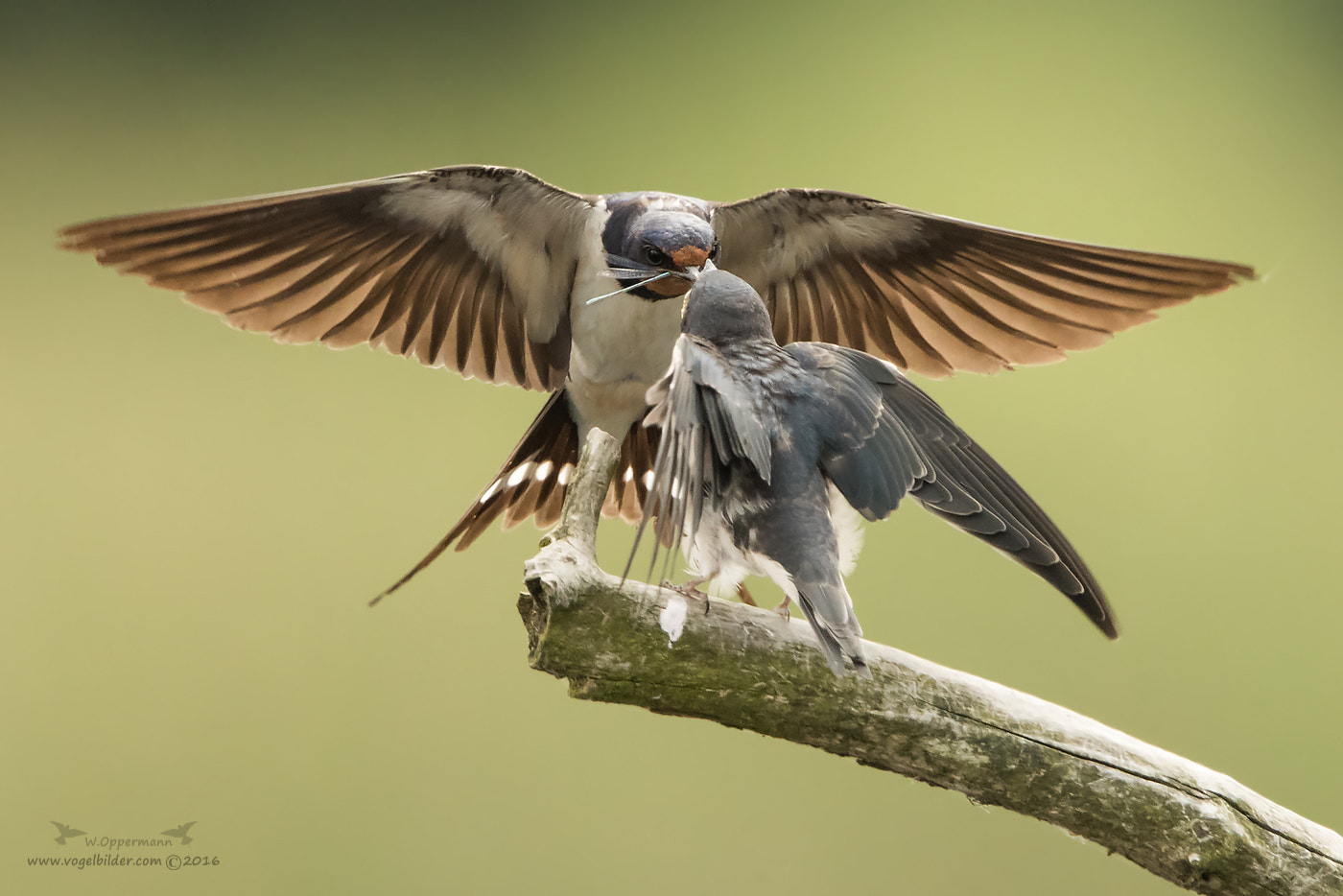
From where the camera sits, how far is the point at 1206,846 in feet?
3.71

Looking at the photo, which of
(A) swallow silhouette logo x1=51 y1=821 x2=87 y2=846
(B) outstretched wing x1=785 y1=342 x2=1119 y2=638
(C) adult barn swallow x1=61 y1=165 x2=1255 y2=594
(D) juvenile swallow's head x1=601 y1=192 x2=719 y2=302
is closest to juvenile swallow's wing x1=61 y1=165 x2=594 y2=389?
(C) adult barn swallow x1=61 y1=165 x2=1255 y2=594

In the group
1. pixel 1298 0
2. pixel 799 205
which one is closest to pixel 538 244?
pixel 799 205

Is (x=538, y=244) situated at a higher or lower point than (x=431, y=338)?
higher

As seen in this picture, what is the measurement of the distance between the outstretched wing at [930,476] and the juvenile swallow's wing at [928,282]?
0.51 m

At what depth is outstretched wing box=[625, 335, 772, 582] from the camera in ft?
3.17

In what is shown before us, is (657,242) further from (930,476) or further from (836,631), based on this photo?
A: (836,631)

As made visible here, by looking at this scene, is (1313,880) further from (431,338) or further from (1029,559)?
(431,338)

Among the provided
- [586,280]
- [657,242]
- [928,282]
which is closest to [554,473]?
[586,280]

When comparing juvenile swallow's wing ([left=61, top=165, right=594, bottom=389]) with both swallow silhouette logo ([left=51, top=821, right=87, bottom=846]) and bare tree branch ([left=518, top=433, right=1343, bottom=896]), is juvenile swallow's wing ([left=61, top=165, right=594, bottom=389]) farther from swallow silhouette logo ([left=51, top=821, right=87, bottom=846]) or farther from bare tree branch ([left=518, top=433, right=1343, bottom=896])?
swallow silhouette logo ([left=51, top=821, right=87, bottom=846])

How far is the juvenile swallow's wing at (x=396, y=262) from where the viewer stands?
1543mm

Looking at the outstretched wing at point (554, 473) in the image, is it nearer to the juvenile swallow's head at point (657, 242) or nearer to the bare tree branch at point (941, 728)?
the juvenile swallow's head at point (657, 242)

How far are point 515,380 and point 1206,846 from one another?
122 centimetres

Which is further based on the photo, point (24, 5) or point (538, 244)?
point (24, 5)

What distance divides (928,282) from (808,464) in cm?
77
